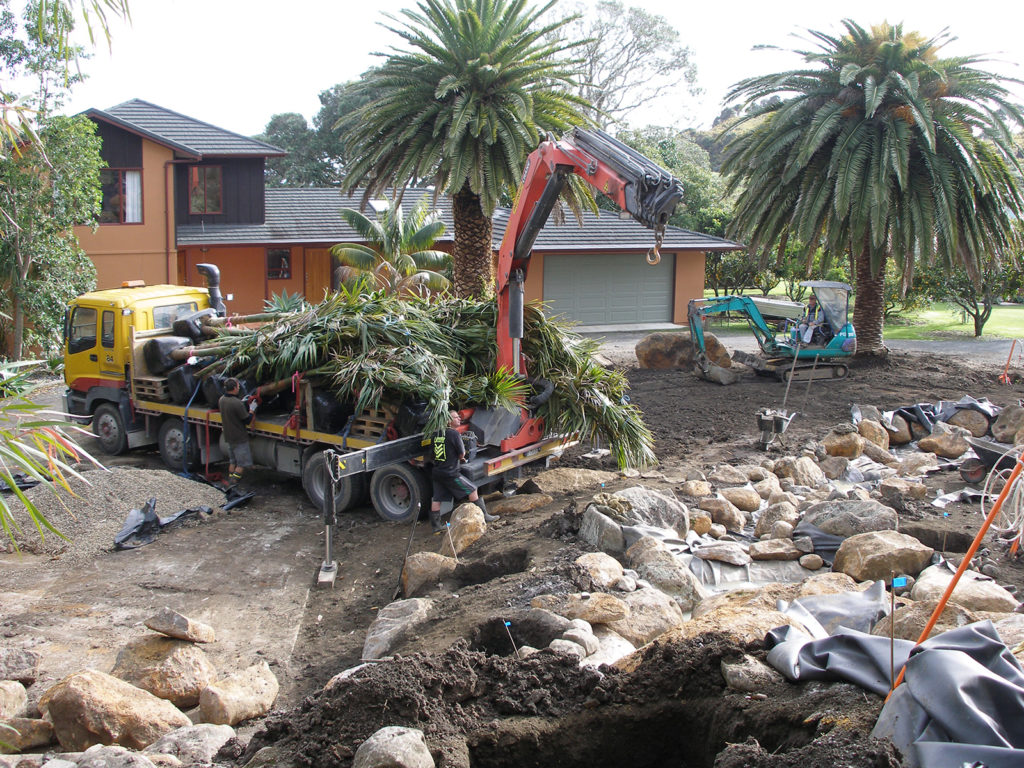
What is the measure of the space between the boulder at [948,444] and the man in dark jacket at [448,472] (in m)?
7.21

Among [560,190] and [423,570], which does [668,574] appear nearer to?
[423,570]

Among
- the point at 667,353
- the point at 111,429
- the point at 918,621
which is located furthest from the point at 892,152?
the point at 111,429

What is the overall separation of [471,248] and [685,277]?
14.7 metres

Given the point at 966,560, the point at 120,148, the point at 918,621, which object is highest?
the point at 120,148

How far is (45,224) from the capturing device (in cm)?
2030

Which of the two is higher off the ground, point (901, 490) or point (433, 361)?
point (433, 361)

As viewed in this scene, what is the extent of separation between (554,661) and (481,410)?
5285 mm

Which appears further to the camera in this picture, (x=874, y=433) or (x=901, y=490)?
(x=874, y=433)

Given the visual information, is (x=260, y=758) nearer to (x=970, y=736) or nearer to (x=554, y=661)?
(x=554, y=661)

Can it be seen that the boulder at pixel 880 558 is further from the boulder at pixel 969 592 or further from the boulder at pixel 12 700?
the boulder at pixel 12 700

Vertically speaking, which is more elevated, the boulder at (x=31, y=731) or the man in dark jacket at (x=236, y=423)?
the man in dark jacket at (x=236, y=423)

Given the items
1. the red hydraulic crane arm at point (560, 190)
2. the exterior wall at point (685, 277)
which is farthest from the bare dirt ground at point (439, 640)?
the exterior wall at point (685, 277)

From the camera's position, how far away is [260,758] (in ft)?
15.6

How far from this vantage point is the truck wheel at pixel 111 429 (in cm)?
1302
